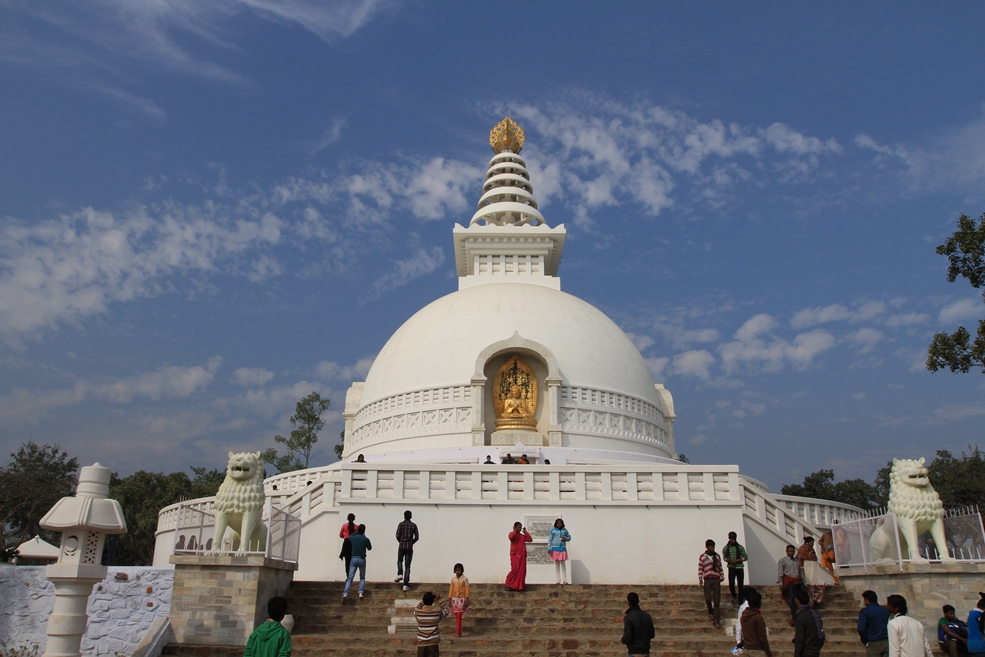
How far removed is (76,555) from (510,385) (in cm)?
1694

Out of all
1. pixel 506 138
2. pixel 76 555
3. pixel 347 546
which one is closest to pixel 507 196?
pixel 506 138

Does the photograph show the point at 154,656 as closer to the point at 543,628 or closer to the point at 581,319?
the point at 543,628

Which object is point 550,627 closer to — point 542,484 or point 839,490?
point 542,484

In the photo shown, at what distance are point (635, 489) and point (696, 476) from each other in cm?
132

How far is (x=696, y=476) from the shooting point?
15.9 meters

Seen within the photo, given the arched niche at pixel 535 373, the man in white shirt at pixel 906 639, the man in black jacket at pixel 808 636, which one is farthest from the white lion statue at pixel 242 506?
the arched niche at pixel 535 373

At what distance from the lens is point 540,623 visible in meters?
11.6

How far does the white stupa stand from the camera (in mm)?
15328

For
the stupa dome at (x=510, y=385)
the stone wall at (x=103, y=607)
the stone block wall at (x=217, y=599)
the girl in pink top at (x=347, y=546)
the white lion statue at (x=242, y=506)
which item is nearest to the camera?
the stone block wall at (x=217, y=599)

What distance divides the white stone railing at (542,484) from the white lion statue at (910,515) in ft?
10.5

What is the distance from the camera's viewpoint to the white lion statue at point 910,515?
12266 mm

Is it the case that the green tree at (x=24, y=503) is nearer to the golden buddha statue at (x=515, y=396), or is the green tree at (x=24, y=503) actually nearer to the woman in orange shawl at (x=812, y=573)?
the golden buddha statue at (x=515, y=396)

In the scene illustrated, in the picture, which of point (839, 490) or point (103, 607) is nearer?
point (103, 607)

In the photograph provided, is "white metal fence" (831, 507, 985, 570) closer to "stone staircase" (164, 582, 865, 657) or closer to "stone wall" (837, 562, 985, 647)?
"stone wall" (837, 562, 985, 647)
